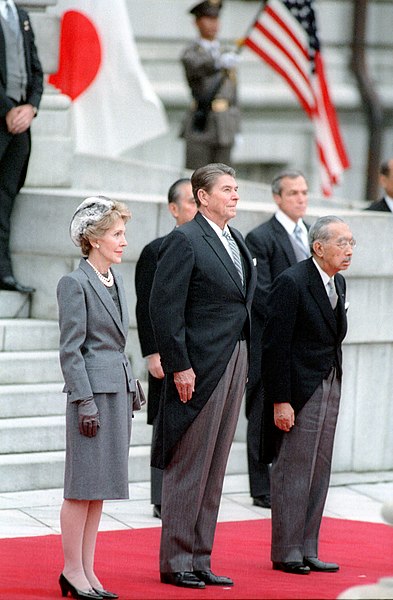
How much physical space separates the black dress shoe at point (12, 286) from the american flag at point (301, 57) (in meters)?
5.14

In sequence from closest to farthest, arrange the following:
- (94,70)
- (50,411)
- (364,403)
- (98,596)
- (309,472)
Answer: (98,596), (309,472), (50,411), (364,403), (94,70)

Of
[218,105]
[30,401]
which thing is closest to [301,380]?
[30,401]

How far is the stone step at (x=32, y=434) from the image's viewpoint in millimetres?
10227

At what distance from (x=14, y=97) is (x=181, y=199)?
99.7 inches

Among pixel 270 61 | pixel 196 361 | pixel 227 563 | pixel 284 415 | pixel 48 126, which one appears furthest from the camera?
pixel 270 61

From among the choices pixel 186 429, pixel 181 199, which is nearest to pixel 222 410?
pixel 186 429

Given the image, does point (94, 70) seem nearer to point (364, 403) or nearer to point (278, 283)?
point (364, 403)

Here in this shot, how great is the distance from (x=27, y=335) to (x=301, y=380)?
3.34 meters

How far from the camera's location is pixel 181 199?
940cm

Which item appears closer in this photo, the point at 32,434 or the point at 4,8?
the point at 32,434

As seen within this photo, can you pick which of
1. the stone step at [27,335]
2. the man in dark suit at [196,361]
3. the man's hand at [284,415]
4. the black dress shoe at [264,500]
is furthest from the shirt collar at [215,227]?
the stone step at [27,335]

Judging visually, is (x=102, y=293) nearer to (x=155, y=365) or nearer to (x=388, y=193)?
(x=155, y=365)

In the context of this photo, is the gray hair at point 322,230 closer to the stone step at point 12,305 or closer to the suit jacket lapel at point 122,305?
the suit jacket lapel at point 122,305

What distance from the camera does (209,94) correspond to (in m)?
15.1
